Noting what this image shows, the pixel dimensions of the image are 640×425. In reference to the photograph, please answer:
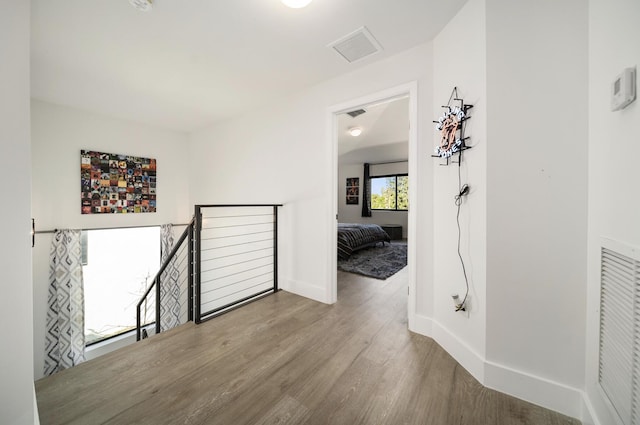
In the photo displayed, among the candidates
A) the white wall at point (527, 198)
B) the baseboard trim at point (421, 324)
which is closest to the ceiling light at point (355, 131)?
the white wall at point (527, 198)

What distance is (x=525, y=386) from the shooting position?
1.26 meters

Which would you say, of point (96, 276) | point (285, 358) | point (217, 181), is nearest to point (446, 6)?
point (285, 358)

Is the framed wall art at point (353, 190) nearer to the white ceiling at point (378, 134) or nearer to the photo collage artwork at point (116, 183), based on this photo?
the white ceiling at point (378, 134)

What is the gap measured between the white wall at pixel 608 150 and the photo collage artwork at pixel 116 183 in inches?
201

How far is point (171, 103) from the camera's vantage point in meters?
3.11

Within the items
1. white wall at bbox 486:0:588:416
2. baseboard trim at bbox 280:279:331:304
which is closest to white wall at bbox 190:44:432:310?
baseboard trim at bbox 280:279:331:304

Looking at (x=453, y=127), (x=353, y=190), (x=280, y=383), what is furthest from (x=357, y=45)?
(x=353, y=190)

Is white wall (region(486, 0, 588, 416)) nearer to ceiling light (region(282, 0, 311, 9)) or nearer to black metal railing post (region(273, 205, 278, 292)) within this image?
ceiling light (region(282, 0, 311, 9))

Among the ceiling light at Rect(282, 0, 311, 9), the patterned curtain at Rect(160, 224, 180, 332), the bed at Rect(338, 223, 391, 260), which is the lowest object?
the patterned curtain at Rect(160, 224, 180, 332)

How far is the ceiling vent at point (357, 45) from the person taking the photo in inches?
71.8

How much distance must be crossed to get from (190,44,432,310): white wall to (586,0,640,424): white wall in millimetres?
907

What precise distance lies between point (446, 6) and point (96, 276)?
17.6 feet

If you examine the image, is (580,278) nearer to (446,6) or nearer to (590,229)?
(590,229)

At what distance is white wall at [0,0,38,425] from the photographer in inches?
Result: 32.2
